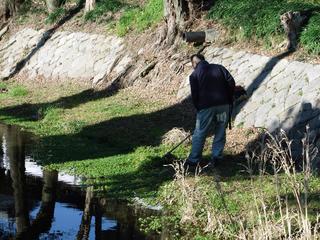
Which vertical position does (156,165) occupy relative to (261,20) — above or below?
below

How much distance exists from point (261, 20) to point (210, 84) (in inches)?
218

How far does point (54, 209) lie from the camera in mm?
9320

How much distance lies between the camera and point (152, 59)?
18484 mm

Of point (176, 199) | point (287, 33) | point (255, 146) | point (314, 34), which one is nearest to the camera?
point (176, 199)

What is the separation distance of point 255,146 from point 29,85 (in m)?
11.5

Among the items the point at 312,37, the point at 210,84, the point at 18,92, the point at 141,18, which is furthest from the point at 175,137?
the point at 141,18

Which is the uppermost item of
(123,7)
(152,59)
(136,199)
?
(123,7)

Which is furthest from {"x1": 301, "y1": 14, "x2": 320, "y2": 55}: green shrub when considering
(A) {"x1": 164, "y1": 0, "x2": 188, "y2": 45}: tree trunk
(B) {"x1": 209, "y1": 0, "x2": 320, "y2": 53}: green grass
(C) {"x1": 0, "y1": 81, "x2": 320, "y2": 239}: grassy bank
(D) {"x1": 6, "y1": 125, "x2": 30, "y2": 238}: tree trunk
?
(D) {"x1": 6, "y1": 125, "x2": 30, "y2": 238}: tree trunk

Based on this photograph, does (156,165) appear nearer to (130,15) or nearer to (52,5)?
(130,15)

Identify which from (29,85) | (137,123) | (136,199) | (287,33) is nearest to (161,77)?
(137,123)

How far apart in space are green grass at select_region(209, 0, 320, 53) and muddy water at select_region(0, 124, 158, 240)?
6.26 metres

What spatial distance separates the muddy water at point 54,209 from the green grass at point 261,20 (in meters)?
6.26

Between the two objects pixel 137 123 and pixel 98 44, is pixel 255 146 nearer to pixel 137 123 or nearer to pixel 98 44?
pixel 137 123

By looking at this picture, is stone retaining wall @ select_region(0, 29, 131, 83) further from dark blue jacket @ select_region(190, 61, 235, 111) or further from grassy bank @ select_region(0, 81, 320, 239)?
dark blue jacket @ select_region(190, 61, 235, 111)
